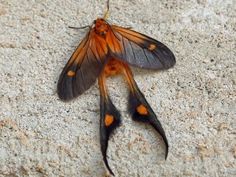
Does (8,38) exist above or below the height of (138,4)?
below

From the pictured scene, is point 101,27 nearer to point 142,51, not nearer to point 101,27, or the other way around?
point 101,27

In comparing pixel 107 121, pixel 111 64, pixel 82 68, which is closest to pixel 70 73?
pixel 82 68

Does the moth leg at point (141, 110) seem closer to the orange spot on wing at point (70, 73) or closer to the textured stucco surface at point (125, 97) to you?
the textured stucco surface at point (125, 97)

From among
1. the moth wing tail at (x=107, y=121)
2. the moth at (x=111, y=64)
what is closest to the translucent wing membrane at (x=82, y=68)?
the moth at (x=111, y=64)

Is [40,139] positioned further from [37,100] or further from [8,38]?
[8,38]

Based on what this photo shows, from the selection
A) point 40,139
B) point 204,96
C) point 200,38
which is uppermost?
point 200,38

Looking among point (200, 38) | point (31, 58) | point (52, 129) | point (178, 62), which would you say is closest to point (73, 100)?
point (52, 129)

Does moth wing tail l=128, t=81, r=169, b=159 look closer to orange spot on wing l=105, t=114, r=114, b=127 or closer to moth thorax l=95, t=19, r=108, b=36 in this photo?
orange spot on wing l=105, t=114, r=114, b=127

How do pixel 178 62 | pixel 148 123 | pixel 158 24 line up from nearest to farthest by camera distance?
pixel 148 123 → pixel 178 62 → pixel 158 24
